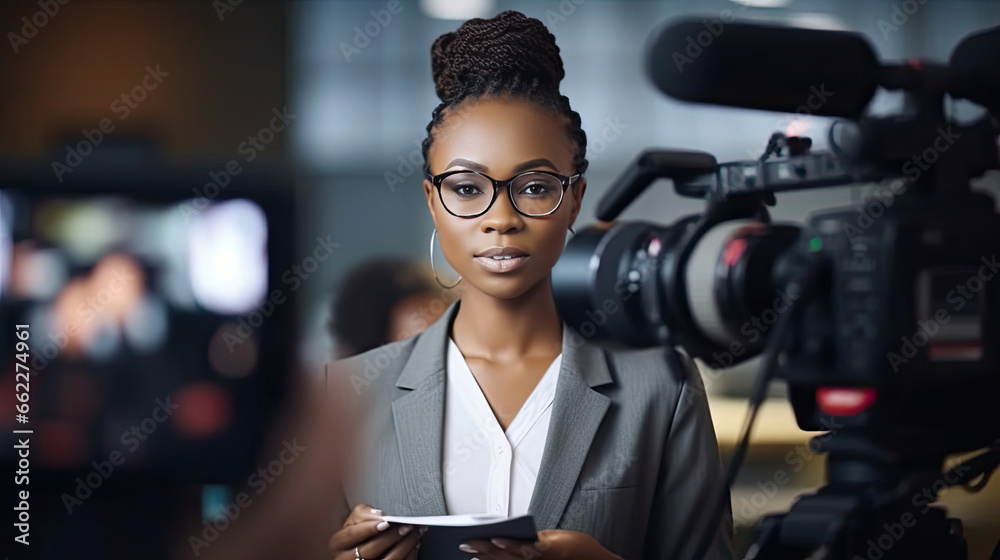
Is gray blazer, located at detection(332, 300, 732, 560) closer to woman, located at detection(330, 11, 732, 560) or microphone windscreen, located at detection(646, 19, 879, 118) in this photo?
woman, located at detection(330, 11, 732, 560)

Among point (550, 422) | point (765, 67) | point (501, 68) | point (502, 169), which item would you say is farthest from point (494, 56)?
point (550, 422)

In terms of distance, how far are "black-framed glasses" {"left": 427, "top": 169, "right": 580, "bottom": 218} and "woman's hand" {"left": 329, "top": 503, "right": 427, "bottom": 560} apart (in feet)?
1.25

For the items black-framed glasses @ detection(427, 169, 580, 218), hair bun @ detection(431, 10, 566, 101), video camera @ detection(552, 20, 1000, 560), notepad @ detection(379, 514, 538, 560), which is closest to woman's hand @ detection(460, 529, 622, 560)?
notepad @ detection(379, 514, 538, 560)

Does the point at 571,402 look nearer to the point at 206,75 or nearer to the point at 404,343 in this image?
the point at 404,343

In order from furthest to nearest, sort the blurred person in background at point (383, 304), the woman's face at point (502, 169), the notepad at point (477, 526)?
1. the blurred person in background at point (383, 304)
2. the woman's face at point (502, 169)
3. the notepad at point (477, 526)

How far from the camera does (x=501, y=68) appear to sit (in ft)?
3.53

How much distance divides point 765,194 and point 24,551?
4.20 feet

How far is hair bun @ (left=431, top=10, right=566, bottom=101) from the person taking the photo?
1080 mm

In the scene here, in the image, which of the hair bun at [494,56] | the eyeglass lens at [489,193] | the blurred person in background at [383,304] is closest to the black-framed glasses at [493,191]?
the eyeglass lens at [489,193]

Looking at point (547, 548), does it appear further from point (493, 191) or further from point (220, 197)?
point (220, 197)

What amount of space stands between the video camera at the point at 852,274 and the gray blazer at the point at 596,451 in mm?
59

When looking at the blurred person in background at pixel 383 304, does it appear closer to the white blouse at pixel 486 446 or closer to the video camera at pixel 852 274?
the white blouse at pixel 486 446

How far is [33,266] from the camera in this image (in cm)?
140

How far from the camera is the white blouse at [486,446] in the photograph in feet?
3.54
